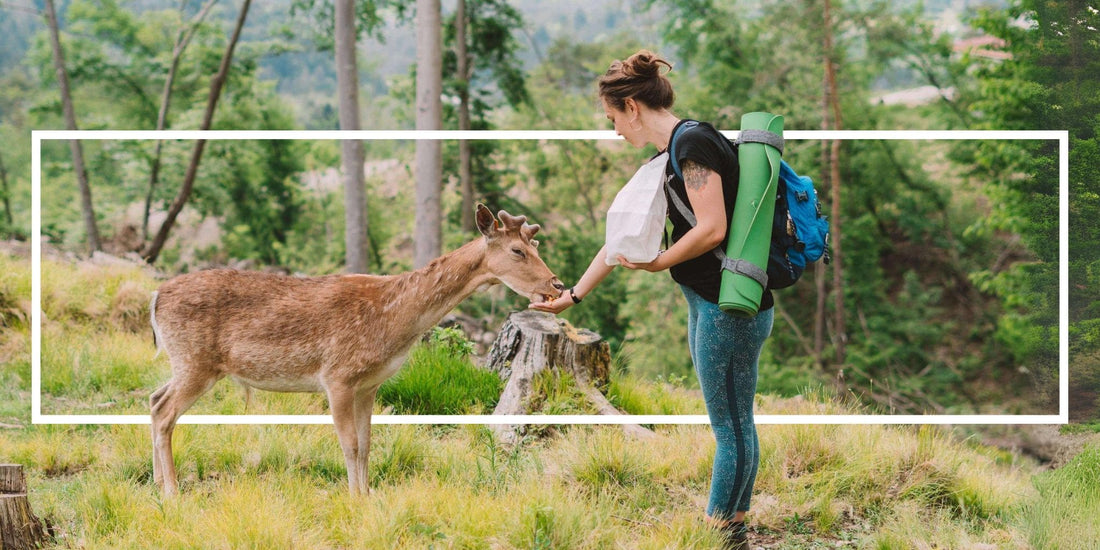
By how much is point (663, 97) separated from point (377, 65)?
22.3m

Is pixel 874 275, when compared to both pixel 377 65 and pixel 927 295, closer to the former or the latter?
pixel 927 295

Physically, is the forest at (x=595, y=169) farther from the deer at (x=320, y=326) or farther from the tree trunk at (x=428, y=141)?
the deer at (x=320, y=326)

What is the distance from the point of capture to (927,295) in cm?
1728

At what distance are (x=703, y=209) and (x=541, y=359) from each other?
2479mm

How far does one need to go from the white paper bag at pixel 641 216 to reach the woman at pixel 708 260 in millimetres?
39

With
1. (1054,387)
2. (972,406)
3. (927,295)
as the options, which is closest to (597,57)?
(927,295)

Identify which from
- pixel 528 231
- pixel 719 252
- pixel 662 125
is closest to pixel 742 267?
pixel 719 252

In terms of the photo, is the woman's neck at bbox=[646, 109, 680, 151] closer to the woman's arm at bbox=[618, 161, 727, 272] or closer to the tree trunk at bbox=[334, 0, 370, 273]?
the woman's arm at bbox=[618, 161, 727, 272]

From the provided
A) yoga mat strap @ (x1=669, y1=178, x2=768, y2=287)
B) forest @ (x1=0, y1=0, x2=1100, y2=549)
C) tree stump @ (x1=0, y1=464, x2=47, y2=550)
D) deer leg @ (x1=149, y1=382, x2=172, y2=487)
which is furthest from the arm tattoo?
tree stump @ (x1=0, y1=464, x2=47, y2=550)

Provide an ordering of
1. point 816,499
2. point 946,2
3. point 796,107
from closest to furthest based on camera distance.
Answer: point 816,499, point 796,107, point 946,2

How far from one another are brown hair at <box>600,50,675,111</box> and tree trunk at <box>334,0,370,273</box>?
511cm

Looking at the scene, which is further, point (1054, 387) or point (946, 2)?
point (946, 2)

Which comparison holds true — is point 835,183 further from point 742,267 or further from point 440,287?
point 742,267

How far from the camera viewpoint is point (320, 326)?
4184mm
